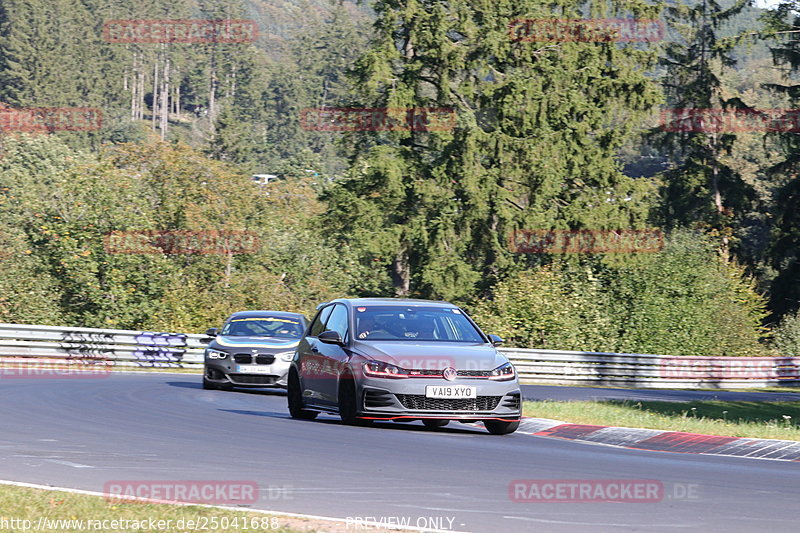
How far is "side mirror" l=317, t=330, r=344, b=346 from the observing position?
599 inches

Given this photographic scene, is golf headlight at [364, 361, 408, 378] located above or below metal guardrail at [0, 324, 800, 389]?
above

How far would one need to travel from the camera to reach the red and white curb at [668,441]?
565 inches

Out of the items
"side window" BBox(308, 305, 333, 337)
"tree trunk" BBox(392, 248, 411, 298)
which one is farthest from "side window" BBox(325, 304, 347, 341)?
"tree trunk" BBox(392, 248, 411, 298)

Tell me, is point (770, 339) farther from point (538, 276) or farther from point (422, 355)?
point (422, 355)

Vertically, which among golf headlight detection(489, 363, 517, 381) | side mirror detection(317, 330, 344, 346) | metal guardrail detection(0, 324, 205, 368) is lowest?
metal guardrail detection(0, 324, 205, 368)

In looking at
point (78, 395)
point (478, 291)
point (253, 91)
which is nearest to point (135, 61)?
point (253, 91)

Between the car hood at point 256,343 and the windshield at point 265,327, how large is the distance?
42 centimetres

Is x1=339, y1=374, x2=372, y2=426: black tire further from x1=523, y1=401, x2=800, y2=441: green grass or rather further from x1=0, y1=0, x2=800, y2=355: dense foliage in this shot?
x1=0, y1=0, x2=800, y2=355: dense foliage

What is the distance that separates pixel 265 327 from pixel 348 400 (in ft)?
30.6

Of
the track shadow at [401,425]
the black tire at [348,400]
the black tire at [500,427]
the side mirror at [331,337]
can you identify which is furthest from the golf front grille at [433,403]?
the side mirror at [331,337]

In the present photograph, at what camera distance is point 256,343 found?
74.7ft

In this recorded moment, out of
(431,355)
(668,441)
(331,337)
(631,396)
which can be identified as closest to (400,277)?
(631,396)

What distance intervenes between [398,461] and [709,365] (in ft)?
111

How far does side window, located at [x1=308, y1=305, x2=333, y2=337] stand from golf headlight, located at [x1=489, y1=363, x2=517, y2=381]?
2.91m
